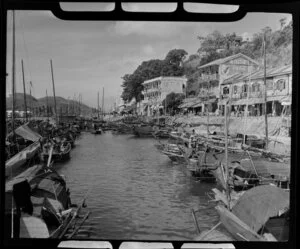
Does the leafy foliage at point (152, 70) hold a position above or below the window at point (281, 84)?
above

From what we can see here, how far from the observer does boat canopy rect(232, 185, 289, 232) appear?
3078 millimetres

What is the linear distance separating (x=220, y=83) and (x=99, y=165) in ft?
6.16

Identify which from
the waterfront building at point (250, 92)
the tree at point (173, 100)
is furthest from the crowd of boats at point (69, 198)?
the waterfront building at point (250, 92)

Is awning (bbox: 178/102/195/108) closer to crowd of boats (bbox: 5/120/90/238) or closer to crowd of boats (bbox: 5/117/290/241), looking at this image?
crowd of boats (bbox: 5/117/290/241)

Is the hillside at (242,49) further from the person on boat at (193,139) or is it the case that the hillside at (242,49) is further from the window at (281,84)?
the person on boat at (193,139)

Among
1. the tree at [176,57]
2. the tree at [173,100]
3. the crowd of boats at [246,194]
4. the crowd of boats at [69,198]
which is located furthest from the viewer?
the tree at [173,100]

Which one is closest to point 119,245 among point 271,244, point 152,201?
point 271,244

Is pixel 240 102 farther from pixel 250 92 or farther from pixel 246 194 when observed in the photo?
pixel 246 194

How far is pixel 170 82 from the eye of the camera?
2963mm

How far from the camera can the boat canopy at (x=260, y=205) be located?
3.08m

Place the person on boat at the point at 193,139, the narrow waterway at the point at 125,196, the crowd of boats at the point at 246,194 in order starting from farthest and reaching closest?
the person on boat at the point at 193,139 < the narrow waterway at the point at 125,196 < the crowd of boats at the point at 246,194

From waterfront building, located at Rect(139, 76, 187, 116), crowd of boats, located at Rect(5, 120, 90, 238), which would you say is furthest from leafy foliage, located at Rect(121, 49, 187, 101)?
crowd of boats, located at Rect(5, 120, 90, 238)

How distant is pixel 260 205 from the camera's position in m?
3.39

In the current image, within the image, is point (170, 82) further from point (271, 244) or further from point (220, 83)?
point (271, 244)
